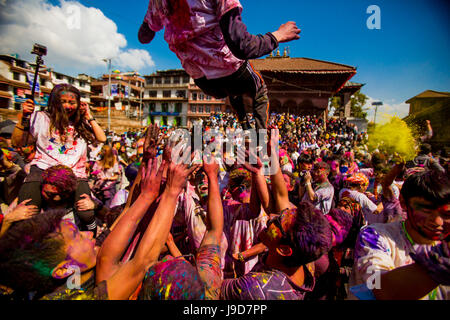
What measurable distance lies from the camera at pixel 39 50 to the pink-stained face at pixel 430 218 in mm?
3570

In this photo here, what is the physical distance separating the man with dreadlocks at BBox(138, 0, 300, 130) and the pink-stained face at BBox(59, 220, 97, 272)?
1485mm

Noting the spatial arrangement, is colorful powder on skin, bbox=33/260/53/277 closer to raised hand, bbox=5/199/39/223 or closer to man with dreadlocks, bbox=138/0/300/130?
raised hand, bbox=5/199/39/223

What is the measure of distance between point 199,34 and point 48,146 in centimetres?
193

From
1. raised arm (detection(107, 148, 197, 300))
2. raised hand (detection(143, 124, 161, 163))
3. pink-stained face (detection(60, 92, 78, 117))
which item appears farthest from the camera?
pink-stained face (detection(60, 92, 78, 117))

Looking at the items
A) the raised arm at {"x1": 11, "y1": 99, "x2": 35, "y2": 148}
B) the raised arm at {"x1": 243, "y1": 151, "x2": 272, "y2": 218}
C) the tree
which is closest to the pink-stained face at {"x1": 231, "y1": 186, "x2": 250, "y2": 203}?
the raised arm at {"x1": 243, "y1": 151, "x2": 272, "y2": 218}

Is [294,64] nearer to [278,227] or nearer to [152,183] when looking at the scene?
[278,227]

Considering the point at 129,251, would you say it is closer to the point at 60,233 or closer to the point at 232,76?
the point at 60,233

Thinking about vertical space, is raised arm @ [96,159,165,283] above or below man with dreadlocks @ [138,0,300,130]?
below

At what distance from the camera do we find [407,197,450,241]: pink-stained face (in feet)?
4.63

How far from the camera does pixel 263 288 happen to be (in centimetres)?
139

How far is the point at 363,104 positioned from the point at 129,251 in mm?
57646

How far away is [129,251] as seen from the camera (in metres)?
1.71
